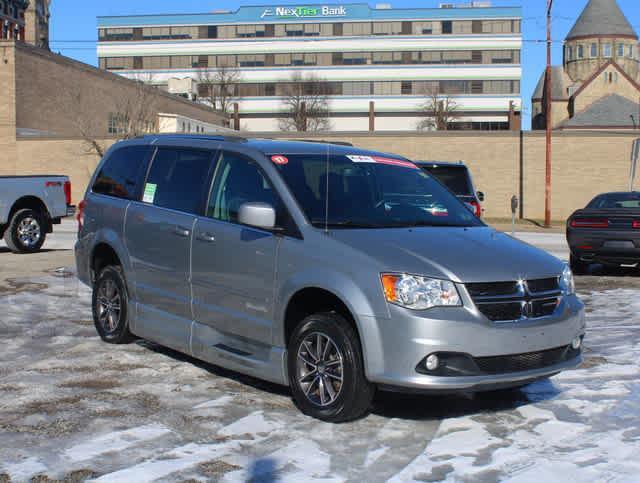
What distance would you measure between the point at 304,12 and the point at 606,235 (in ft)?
317

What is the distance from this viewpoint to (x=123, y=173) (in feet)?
27.4

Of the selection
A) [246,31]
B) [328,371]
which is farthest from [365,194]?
[246,31]

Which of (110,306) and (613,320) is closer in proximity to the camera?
(110,306)

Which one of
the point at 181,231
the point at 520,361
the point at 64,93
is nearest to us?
the point at 520,361

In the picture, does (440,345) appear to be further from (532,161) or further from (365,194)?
(532,161)

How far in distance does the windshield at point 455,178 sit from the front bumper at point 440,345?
9950 mm

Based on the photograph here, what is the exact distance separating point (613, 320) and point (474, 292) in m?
5.33

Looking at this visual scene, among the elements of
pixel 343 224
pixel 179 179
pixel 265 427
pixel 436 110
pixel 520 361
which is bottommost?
pixel 265 427

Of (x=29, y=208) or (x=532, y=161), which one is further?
(x=532, y=161)

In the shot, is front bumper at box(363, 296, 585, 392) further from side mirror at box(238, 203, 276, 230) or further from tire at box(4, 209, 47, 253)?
tire at box(4, 209, 47, 253)

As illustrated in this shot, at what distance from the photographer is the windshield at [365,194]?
6.32 m

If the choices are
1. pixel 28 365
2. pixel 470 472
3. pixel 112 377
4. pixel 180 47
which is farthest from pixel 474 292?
pixel 180 47

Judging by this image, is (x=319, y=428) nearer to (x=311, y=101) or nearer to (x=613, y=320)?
(x=613, y=320)

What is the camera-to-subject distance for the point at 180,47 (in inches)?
4190
